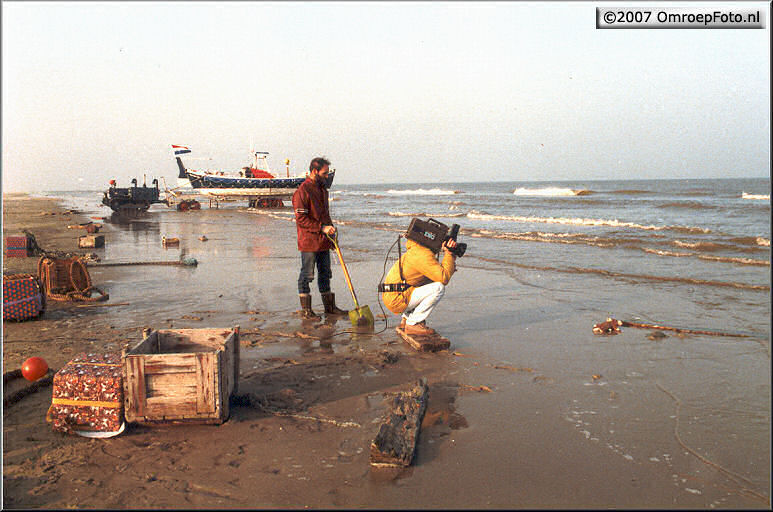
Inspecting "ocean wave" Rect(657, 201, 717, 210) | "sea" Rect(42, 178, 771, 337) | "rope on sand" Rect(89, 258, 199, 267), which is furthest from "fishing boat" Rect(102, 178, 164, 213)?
"ocean wave" Rect(657, 201, 717, 210)

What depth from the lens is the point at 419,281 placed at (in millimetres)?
6141

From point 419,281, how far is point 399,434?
279 centimetres

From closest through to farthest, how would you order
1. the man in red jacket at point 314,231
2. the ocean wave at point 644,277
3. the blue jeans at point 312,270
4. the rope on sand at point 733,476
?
the rope on sand at point 733,476 → the man in red jacket at point 314,231 → the blue jeans at point 312,270 → the ocean wave at point 644,277

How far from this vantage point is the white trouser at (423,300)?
19.7 ft

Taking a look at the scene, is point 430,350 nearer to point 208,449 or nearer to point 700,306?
point 208,449

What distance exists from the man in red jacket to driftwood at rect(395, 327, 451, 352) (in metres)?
1.91

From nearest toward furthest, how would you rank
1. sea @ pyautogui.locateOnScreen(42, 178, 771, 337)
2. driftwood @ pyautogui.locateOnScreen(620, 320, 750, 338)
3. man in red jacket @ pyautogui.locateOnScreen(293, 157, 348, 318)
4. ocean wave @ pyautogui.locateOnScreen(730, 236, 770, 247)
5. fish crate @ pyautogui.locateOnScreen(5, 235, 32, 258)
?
driftwood @ pyautogui.locateOnScreen(620, 320, 750, 338) < man in red jacket @ pyautogui.locateOnScreen(293, 157, 348, 318) < sea @ pyautogui.locateOnScreen(42, 178, 771, 337) < fish crate @ pyautogui.locateOnScreen(5, 235, 32, 258) < ocean wave @ pyautogui.locateOnScreen(730, 236, 770, 247)

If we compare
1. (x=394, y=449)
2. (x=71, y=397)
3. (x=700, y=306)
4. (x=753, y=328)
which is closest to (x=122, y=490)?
(x=71, y=397)

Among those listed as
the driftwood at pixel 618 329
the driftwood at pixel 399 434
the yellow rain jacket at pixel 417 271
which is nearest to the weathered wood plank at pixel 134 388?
the driftwood at pixel 399 434

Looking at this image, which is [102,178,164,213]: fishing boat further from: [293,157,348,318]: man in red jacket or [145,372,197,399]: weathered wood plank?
[145,372,197,399]: weathered wood plank

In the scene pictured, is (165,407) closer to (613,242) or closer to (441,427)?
(441,427)

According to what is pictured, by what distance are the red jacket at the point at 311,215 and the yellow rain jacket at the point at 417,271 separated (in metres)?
1.59

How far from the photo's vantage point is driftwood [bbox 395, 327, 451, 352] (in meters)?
5.80

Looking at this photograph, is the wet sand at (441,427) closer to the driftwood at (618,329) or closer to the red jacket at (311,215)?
the driftwood at (618,329)
